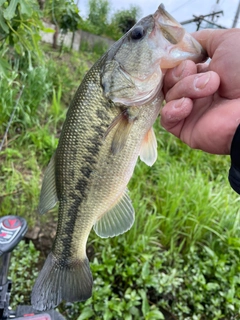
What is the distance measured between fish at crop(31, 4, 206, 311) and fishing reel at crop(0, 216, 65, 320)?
1.15 feet

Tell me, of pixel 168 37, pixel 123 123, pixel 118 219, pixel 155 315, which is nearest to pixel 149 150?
pixel 123 123

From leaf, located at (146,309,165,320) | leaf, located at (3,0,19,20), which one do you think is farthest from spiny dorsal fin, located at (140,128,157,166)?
leaf, located at (146,309,165,320)

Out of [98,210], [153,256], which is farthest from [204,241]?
[98,210]

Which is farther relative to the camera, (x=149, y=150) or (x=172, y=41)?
(x=149, y=150)

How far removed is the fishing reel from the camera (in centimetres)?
167

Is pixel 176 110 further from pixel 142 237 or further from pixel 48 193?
pixel 142 237

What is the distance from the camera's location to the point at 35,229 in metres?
2.80

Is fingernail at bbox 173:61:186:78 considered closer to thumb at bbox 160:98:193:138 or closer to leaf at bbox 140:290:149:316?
thumb at bbox 160:98:193:138

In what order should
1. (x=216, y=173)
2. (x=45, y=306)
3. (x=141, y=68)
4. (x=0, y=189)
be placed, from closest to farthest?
1. (x=141, y=68)
2. (x=45, y=306)
3. (x=0, y=189)
4. (x=216, y=173)

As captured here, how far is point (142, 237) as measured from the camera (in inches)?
102

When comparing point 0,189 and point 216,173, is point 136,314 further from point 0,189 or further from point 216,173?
point 216,173

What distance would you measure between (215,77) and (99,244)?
75.4 inches

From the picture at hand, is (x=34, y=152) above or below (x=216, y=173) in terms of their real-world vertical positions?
above

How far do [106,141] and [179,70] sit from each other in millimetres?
374
